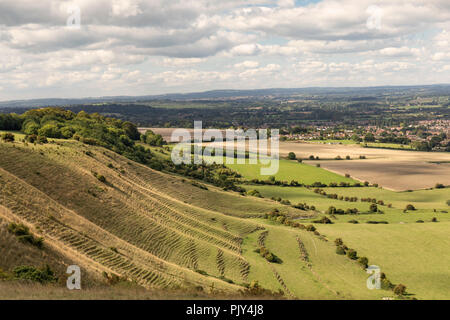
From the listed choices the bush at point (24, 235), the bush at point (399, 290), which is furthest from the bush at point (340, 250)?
the bush at point (24, 235)

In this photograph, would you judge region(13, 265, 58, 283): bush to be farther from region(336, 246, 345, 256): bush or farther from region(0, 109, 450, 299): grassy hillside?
region(336, 246, 345, 256): bush

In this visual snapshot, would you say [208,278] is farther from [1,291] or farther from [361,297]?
[1,291]

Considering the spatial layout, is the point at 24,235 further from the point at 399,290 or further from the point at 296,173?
the point at 296,173

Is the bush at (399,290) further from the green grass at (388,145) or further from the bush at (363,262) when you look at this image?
the green grass at (388,145)

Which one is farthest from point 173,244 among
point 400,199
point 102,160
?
point 400,199

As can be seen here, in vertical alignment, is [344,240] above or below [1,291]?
below
